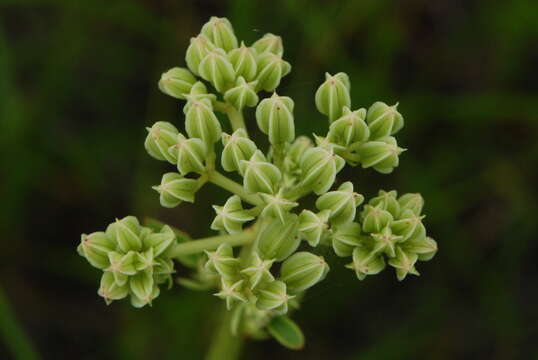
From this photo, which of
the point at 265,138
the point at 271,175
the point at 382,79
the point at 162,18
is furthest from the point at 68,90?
the point at 271,175

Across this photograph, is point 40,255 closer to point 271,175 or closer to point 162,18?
point 162,18

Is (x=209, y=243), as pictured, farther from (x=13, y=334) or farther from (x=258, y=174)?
(x=13, y=334)

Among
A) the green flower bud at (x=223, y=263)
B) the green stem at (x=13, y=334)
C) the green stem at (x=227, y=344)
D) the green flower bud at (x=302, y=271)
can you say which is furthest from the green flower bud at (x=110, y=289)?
the green stem at (x=13, y=334)

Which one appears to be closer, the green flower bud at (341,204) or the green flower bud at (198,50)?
the green flower bud at (341,204)

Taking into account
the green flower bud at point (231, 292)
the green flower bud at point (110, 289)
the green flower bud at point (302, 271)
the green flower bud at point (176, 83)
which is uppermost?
the green flower bud at point (176, 83)

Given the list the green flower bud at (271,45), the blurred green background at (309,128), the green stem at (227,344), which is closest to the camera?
the green flower bud at (271,45)

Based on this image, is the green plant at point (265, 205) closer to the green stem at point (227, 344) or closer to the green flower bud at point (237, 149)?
the green flower bud at point (237, 149)
